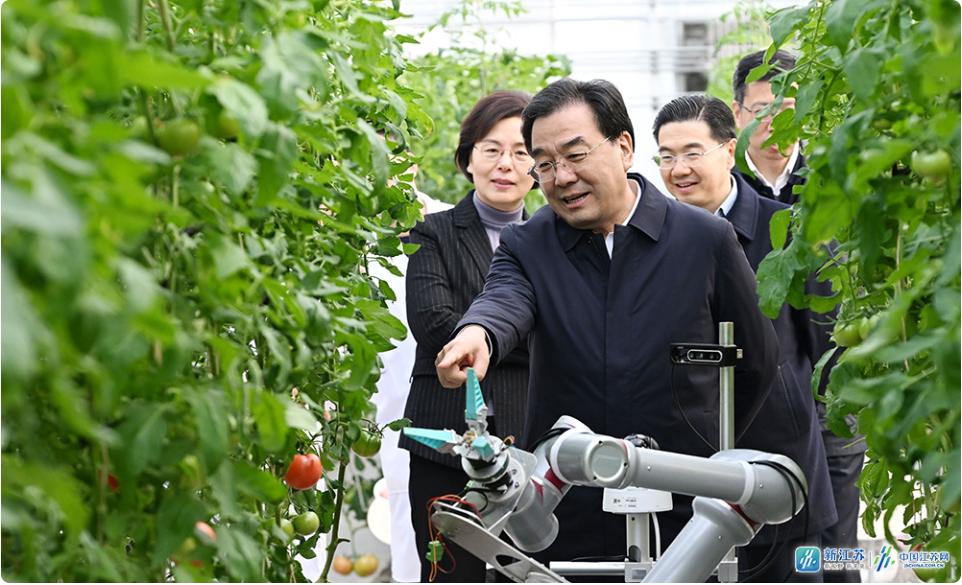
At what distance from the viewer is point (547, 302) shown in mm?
1850

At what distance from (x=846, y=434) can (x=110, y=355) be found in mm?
973

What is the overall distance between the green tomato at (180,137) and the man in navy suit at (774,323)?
4.03 ft

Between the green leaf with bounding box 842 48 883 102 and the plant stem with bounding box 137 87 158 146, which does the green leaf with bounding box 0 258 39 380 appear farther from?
the green leaf with bounding box 842 48 883 102

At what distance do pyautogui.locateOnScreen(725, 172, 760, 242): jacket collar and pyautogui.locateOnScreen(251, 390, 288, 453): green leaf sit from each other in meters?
1.58

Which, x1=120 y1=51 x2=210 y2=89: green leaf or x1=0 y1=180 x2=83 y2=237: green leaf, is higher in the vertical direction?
x1=120 y1=51 x2=210 y2=89: green leaf

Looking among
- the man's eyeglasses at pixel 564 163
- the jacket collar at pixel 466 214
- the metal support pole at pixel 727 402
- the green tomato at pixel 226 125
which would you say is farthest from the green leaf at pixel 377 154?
the jacket collar at pixel 466 214

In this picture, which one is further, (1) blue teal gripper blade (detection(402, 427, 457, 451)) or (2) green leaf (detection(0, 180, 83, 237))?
(1) blue teal gripper blade (detection(402, 427, 457, 451))

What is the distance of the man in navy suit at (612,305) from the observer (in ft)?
5.75

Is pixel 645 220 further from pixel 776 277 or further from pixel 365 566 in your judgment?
pixel 365 566

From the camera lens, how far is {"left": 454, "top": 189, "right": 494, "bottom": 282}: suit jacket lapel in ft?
8.02

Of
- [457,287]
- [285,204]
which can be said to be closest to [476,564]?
[457,287]

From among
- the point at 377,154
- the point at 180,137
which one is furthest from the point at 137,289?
the point at 377,154

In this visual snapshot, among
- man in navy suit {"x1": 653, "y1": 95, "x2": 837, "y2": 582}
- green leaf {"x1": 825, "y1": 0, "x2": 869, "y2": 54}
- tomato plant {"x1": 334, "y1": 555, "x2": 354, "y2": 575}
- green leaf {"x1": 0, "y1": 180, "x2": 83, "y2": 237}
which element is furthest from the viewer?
tomato plant {"x1": 334, "y1": 555, "x2": 354, "y2": 575}

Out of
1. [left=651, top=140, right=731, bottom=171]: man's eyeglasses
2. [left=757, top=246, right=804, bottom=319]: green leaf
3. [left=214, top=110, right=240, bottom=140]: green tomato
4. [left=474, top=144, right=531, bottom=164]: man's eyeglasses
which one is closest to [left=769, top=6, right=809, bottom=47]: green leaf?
[left=757, top=246, right=804, bottom=319]: green leaf
